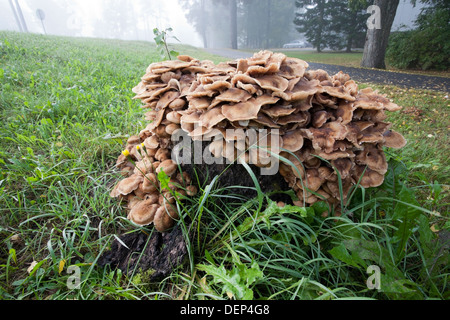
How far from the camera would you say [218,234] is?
75.1 inches

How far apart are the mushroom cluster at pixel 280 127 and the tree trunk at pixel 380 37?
444 inches

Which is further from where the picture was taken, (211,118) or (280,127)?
(280,127)

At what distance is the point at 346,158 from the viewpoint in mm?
1827

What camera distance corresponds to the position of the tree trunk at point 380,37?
982 cm

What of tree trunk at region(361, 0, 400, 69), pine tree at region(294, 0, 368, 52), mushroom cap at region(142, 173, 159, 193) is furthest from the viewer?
pine tree at region(294, 0, 368, 52)

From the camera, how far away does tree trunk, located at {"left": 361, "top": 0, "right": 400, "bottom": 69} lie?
9.82m

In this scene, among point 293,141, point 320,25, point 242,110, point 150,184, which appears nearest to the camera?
point 242,110

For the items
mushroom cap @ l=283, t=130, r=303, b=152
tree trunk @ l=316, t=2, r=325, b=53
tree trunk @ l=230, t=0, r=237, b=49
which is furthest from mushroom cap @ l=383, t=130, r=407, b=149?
tree trunk @ l=230, t=0, r=237, b=49

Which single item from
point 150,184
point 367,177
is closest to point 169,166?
point 150,184

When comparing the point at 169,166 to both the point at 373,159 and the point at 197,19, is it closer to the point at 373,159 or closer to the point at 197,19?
the point at 373,159

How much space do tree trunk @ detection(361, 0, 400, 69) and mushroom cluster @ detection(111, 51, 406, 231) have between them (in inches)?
444

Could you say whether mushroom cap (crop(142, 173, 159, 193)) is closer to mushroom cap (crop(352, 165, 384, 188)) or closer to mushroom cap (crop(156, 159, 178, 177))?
mushroom cap (crop(156, 159, 178, 177))

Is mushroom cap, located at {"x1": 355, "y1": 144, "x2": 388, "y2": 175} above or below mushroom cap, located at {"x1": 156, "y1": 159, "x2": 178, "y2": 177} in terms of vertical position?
above

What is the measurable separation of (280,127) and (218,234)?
1.05 metres
